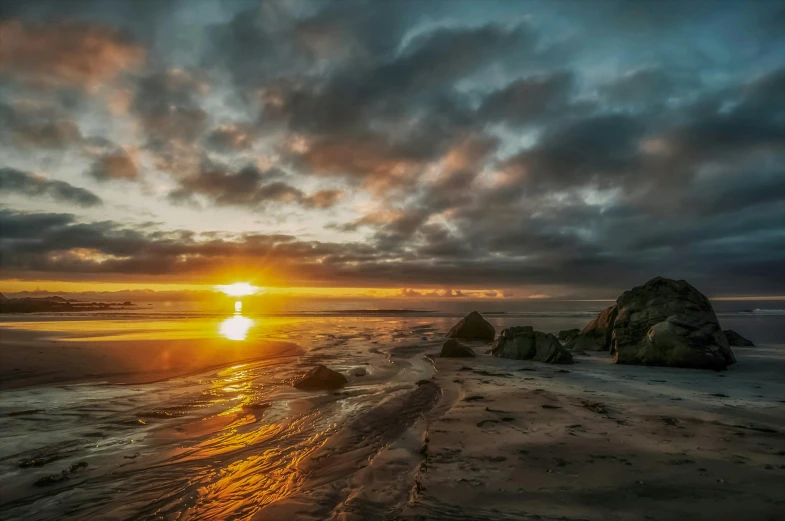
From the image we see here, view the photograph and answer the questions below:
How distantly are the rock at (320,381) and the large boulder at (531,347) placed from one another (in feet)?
26.6

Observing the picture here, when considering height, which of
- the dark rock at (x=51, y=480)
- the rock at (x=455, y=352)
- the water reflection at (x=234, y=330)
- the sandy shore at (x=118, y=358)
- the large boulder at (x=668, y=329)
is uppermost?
the large boulder at (x=668, y=329)

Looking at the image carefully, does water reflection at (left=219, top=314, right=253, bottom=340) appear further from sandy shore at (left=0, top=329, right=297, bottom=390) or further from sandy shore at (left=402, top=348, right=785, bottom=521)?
sandy shore at (left=402, top=348, right=785, bottom=521)

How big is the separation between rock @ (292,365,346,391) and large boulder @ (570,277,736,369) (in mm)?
10283

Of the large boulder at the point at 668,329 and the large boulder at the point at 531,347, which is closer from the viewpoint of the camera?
the large boulder at the point at 668,329

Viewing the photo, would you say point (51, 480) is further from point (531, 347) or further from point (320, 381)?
point (531, 347)

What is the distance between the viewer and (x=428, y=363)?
1471cm

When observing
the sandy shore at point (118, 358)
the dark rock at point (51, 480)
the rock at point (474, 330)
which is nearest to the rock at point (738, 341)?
the rock at point (474, 330)

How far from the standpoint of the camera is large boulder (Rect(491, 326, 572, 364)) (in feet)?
48.0

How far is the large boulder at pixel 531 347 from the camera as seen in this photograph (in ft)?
48.0

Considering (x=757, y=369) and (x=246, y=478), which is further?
(x=757, y=369)

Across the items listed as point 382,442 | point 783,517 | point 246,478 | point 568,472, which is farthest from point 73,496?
point 783,517

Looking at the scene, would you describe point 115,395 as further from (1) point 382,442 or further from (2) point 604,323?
(2) point 604,323

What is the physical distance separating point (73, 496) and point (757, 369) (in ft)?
55.4

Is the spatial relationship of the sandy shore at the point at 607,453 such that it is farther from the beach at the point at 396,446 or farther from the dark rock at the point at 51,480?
the dark rock at the point at 51,480
